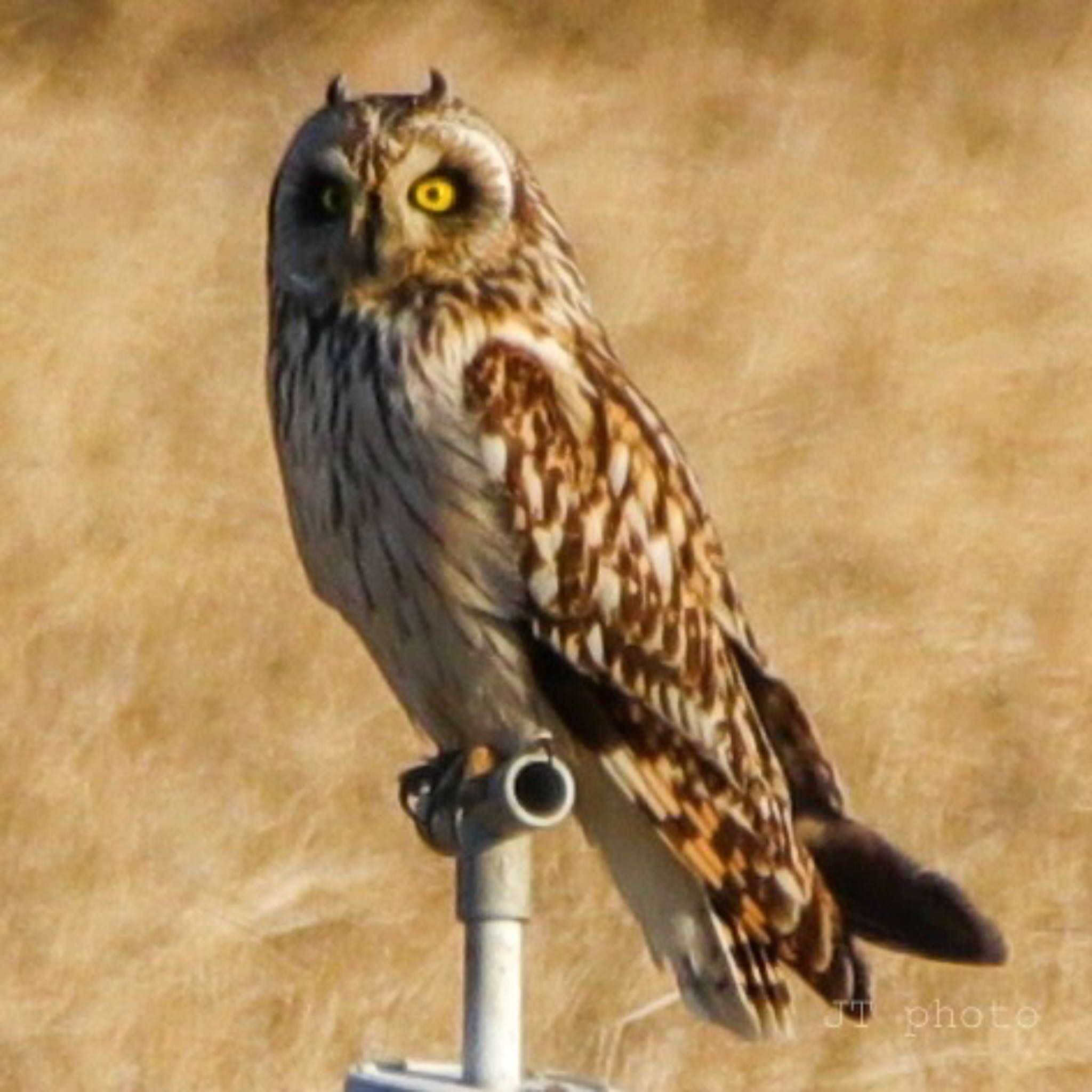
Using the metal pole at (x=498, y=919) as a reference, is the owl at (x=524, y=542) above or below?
above

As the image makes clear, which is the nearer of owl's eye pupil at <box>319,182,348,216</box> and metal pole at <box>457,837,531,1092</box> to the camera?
metal pole at <box>457,837,531,1092</box>

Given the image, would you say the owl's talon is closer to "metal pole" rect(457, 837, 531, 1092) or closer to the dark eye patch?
"metal pole" rect(457, 837, 531, 1092)

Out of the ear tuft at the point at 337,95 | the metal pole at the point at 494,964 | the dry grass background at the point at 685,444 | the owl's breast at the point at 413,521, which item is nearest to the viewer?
the metal pole at the point at 494,964

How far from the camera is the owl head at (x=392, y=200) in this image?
211 inches

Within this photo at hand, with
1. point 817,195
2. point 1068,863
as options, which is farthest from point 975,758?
point 817,195

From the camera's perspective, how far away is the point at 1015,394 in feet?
32.6

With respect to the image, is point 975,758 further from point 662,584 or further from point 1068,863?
point 662,584

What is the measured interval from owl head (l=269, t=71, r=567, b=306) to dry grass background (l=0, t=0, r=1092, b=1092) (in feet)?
10.4

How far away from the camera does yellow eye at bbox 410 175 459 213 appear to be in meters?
5.39

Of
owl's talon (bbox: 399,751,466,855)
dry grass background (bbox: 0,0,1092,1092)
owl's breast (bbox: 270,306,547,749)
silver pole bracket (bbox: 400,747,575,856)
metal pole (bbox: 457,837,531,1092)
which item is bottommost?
metal pole (bbox: 457,837,531,1092)

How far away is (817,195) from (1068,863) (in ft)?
6.31

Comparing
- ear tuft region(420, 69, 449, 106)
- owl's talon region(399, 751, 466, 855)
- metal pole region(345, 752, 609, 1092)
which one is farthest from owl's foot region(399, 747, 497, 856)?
ear tuft region(420, 69, 449, 106)

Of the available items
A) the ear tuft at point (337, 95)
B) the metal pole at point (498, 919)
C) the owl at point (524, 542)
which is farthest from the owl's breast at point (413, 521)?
the metal pole at point (498, 919)

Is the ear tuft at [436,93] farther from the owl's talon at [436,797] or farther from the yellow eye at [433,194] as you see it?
the owl's talon at [436,797]
